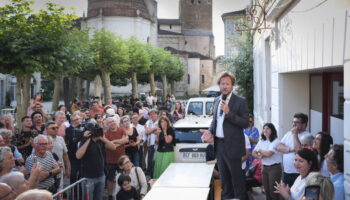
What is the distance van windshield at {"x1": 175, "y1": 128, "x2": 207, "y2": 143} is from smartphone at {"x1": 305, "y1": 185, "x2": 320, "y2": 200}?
5.79m

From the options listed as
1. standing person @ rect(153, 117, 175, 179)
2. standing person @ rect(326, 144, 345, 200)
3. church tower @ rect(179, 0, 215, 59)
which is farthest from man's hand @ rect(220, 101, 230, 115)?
church tower @ rect(179, 0, 215, 59)

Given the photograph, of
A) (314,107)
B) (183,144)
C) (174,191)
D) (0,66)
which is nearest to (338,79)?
(314,107)

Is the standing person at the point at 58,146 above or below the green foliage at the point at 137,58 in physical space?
below

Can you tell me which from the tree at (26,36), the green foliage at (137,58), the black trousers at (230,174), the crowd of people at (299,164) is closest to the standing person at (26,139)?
the crowd of people at (299,164)

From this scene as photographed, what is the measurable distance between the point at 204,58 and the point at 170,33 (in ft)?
31.9

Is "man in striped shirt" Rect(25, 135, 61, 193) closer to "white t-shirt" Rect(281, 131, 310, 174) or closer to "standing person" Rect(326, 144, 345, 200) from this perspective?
"white t-shirt" Rect(281, 131, 310, 174)

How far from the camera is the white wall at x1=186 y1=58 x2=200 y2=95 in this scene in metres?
80.2

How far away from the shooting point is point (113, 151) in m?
8.31

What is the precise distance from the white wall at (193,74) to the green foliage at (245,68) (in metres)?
60.9

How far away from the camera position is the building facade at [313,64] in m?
4.38

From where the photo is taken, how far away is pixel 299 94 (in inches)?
338

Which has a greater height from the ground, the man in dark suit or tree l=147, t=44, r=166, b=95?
tree l=147, t=44, r=166, b=95

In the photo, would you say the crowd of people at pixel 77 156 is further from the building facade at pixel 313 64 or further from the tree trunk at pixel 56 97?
the tree trunk at pixel 56 97

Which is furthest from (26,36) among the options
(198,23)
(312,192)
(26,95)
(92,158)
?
(198,23)
